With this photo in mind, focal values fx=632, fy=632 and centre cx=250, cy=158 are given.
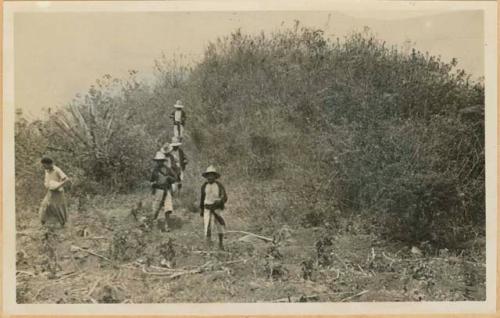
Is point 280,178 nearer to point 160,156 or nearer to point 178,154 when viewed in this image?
point 178,154

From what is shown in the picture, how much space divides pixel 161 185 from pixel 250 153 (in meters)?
0.85

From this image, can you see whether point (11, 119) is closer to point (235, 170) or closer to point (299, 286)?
point (235, 170)

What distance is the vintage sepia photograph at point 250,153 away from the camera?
5.50m

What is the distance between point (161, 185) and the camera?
5.65 m

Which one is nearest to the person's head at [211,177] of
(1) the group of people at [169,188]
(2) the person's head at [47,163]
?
(1) the group of people at [169,188]

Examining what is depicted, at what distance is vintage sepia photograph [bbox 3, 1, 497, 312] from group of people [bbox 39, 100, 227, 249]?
1 centimetres

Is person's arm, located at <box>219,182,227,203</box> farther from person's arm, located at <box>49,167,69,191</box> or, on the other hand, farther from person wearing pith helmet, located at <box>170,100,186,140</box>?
person's arm, located at <box>49,167,69,191</box>

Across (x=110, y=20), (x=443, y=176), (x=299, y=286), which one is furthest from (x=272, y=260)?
(x=110, y=20)

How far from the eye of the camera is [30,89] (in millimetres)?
5562

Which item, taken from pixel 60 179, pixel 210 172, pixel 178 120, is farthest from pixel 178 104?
pixel 60 179

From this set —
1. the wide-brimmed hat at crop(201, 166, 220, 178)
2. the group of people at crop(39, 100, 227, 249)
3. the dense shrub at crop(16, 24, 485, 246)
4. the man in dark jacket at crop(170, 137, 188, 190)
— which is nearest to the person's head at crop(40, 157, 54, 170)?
the group of people at crop(39, 100, 227, 249)

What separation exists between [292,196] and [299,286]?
0.79 m

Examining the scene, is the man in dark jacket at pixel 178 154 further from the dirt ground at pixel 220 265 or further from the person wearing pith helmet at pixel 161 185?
the dirt ground at pixel 220 265

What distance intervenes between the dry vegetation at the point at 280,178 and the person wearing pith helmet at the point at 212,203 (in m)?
0.08
